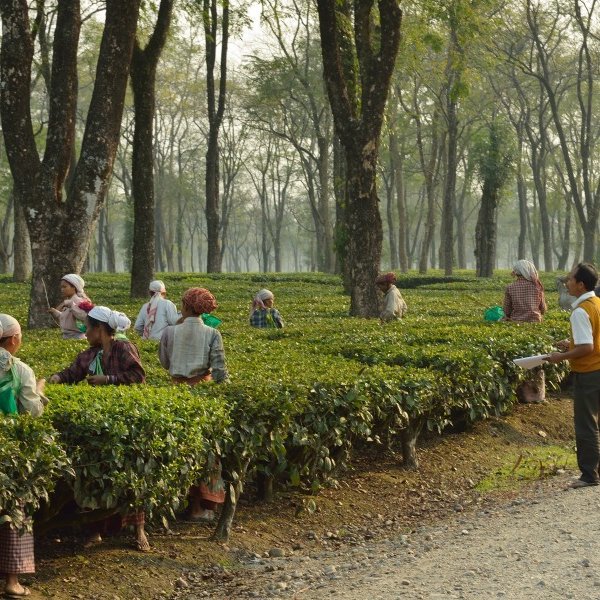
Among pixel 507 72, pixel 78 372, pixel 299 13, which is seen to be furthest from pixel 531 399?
pixel 507 72

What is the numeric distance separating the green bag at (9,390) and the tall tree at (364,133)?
11.7m

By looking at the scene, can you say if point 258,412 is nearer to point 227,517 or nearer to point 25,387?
point 227,517

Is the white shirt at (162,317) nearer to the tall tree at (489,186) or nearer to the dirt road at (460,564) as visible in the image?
the dirt road at (460,564)

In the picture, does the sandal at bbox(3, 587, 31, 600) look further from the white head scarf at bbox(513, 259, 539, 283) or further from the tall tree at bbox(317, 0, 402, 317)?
the tall tree at bbox(317, 0, 402, 317)

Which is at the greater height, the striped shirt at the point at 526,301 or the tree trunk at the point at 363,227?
the tree trunk at the point at 363,227

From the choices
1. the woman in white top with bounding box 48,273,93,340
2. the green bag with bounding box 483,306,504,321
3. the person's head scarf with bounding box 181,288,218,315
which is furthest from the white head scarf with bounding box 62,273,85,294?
the green bag with bounding box 483,306,504,321

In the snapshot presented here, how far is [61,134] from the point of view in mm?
15859

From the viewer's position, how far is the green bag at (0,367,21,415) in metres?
6.30

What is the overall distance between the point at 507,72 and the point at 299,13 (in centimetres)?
1080

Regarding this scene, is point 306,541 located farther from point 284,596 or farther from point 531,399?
point 531,399

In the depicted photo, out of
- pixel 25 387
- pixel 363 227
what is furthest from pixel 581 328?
pixel 363 227

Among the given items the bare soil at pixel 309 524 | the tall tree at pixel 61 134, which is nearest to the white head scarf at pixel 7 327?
the bare soil at pixel 309 524

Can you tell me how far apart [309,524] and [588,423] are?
257 centimetres

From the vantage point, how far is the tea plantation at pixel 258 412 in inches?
251
